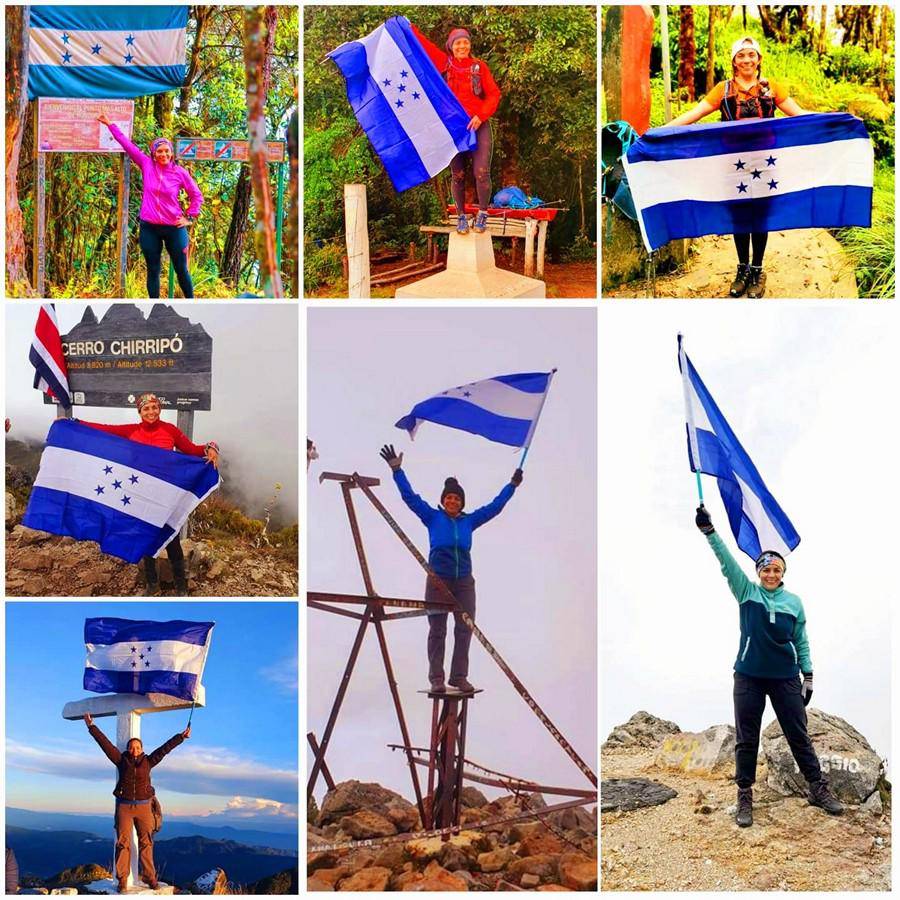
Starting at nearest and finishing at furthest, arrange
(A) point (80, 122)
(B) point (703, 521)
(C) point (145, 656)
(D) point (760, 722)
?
(B) point (703, 521), (D) point (760, 722), (C) point (145, 656), (A) point (80, 122)

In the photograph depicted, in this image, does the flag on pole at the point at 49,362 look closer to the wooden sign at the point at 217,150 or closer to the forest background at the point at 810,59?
the wooden sign at the point at 217,150

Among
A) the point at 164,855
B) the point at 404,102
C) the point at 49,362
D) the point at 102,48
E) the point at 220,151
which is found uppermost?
the point at 102,48

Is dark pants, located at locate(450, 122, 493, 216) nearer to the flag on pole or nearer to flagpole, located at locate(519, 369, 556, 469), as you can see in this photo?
flagpole, located at locate(519, 369, 556, 469)

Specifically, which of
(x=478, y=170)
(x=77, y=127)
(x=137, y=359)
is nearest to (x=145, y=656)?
(x=137, y=359)

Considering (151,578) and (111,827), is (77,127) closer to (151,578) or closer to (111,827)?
(151,578)

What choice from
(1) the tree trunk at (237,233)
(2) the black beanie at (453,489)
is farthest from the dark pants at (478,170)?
(2) the black beanie at (453,489)
